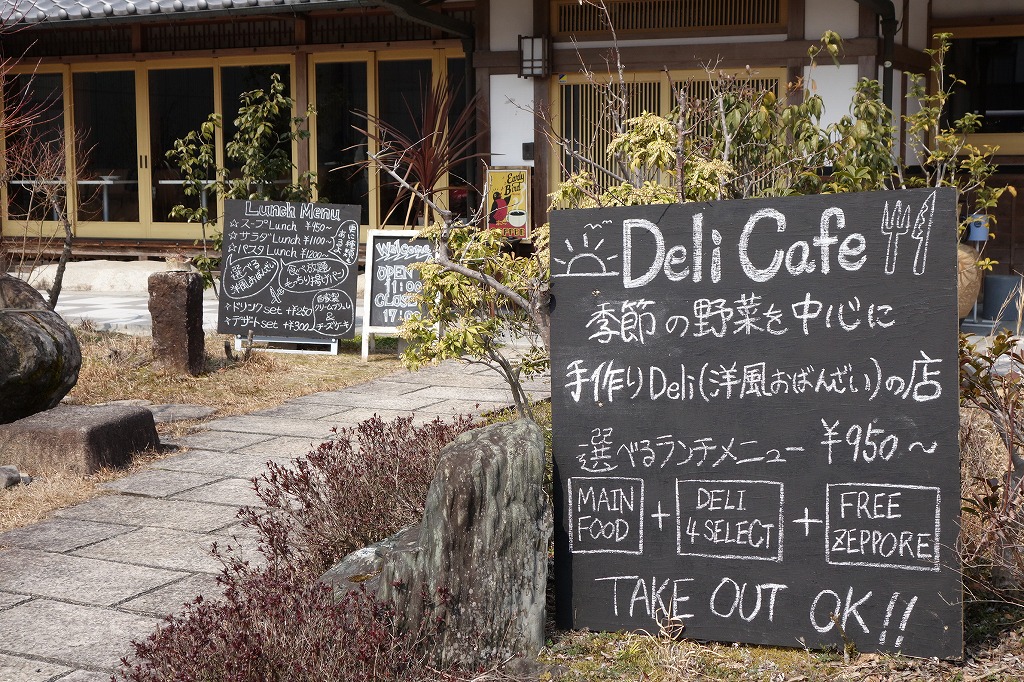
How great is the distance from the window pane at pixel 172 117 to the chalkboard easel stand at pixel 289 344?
5.64m

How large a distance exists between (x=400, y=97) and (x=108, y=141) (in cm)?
456

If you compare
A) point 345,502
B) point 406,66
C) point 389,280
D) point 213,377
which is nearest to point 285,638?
point 345,502

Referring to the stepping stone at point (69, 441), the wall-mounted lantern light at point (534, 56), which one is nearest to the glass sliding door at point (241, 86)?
the wall-mounted lantern light at point (534, 56)

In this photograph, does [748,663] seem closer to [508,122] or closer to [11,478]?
[11,478]

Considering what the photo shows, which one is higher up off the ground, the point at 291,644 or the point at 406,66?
the point at 406,66

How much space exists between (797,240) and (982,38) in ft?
30.9

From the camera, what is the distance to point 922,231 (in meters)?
3.16

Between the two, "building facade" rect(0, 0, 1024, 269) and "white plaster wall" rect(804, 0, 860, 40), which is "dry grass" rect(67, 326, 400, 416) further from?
"white plaster wall" rect(804, 0, 860, 40)

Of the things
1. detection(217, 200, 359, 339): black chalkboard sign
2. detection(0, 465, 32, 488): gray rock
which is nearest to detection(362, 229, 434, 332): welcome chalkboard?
detection(217, 200, 359, 339): black chalkboard sign

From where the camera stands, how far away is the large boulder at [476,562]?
310cm

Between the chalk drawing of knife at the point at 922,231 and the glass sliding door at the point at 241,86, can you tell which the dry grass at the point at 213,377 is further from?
the glass sliding door at the point at 241,86

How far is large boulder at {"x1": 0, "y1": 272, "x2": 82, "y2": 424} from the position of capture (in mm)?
5824

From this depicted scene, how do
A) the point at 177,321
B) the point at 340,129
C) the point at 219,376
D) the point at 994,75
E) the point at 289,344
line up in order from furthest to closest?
the point at 340,129, the point at 994,75, the point at 289,344, the point at 219,376, the point at 177,321

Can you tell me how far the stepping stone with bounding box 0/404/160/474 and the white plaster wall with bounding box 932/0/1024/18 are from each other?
9145 mm
